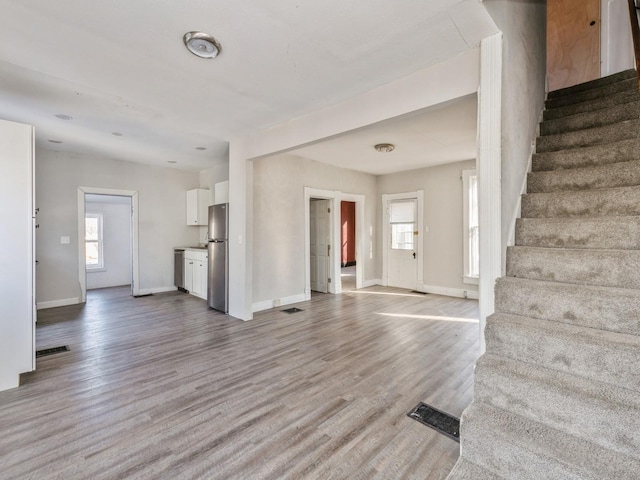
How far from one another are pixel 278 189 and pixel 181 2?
3460 mm

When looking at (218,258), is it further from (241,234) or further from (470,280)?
(470,280)

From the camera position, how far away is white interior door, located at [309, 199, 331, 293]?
642cm

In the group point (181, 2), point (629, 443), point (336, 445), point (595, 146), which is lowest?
point (336, 445)

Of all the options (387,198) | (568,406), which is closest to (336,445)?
(568,406)

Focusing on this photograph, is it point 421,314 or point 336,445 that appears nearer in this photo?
point 336,445

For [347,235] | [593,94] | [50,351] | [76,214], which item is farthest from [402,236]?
[76,214]

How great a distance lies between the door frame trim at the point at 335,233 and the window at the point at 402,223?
73cm

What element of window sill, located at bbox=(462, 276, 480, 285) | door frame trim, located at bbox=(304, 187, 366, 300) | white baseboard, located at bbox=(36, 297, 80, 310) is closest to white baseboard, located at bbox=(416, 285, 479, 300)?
window sill, located at bbox=(462, 276, 480, 285)

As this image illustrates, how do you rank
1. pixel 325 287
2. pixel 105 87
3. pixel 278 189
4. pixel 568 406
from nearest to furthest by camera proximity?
pixel 568 406 < pixel 105 87 < pixel 278 189 < pixel 325 287

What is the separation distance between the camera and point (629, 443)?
4.33 ft

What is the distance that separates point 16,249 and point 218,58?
2.35 m

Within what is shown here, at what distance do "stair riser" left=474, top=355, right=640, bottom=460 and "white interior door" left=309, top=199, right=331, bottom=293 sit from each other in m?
4.74

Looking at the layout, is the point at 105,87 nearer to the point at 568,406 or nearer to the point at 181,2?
the point at 181,2

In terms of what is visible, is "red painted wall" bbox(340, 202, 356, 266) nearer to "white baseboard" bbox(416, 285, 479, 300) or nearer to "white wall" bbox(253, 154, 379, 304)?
"white baseboard" bbox(416, 285, 479, 300)
